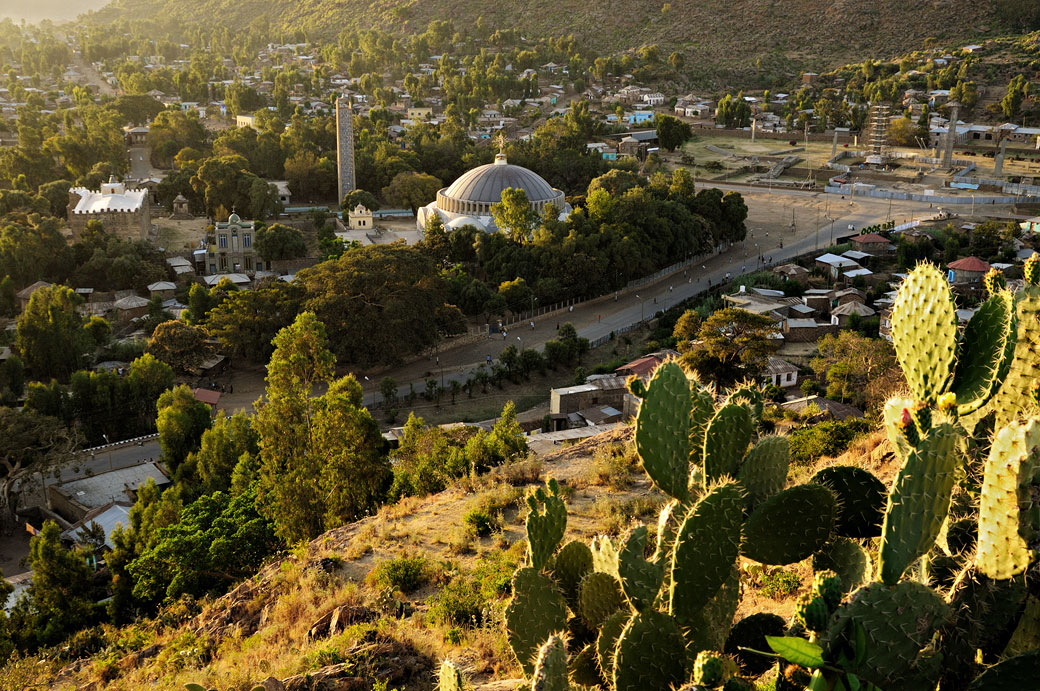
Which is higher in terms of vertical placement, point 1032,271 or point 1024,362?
point 1032,271

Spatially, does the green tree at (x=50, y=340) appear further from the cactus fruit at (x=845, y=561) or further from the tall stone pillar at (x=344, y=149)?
the cactus fruit at (x=845, y=561)

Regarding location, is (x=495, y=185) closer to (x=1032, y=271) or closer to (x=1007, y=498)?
(x=1032, y=271)

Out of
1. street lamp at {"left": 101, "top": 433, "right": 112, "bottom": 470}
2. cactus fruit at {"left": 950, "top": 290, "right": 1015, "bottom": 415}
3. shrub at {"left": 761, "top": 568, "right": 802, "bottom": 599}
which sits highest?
cactus fruit at {"left": 950, "top": 290, "right": 1015, "bottom": 415}

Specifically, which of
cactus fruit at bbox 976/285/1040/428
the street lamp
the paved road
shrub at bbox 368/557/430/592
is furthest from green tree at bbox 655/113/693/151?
cactus fruit at bbox 976/285/1040/428

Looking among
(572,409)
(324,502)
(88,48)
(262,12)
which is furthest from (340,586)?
(262,12)

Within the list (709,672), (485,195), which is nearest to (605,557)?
(709,672)

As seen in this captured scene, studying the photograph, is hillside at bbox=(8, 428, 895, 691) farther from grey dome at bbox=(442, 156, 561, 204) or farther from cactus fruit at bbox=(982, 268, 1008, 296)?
grey dome at bbox=(442, 156, 561, 204)
